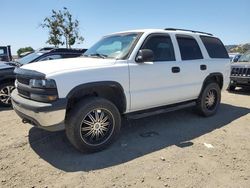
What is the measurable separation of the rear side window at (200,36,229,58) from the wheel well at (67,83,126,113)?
287 cm

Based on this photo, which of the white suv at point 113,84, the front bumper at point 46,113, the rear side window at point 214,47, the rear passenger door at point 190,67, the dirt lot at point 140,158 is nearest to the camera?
the dirt lot at point 140,158

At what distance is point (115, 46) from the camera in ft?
15.9

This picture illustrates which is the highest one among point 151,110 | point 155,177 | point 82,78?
point 82,78

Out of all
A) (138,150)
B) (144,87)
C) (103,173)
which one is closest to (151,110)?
(144,87)

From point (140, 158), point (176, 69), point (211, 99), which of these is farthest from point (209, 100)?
point (140, 158)

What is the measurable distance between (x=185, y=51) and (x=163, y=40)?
675 millimetres

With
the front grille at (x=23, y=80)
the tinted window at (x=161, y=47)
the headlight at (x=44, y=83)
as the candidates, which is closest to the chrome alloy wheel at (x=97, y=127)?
the headlight at (x=44, y=83)

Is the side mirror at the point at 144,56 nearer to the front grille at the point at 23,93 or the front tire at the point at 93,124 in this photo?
the front tire at the point at 93,124

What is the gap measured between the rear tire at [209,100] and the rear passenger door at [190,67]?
0.24 metres

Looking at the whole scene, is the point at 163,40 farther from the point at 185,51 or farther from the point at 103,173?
the point at 103,173

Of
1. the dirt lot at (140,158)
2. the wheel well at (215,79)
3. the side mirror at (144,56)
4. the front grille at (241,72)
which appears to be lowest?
the dirt lot at (140,158)

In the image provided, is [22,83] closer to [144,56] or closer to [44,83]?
[44,83]

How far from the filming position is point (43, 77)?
3.62 metres

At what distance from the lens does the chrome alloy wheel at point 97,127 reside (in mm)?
4016
